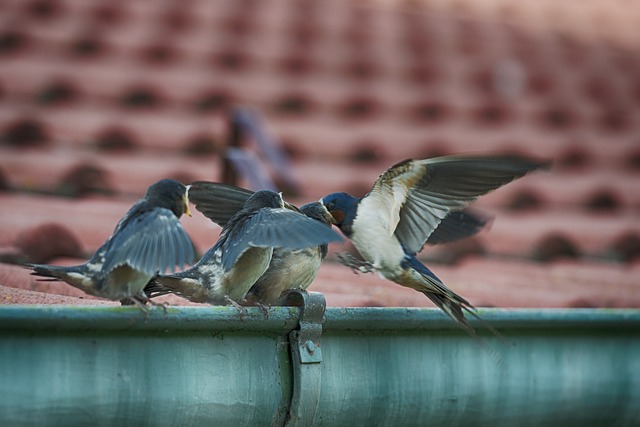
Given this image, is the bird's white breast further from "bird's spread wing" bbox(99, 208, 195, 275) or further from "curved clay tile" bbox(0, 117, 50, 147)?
"curved clay tile" bbox(0, 117, 50, 147)

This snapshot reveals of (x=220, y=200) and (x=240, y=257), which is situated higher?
(x=220, y=200)

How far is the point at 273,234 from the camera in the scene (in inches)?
102

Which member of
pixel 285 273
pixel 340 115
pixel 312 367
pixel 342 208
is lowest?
pixel 312 367

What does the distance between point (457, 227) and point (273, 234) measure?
106cm

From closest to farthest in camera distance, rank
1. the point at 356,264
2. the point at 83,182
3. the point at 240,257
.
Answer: the point at 240,257
the point at 356,264
the point at 83,182

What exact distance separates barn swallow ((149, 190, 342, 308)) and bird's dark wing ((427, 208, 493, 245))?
774 mm

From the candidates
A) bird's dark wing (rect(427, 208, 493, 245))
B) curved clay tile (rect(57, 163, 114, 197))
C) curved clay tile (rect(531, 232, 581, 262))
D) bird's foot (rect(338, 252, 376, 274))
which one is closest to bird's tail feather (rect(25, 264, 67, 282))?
bird's foot (rect(338, 252, 376, 274))

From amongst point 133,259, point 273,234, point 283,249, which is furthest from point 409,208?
point 133,259

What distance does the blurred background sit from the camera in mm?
4188

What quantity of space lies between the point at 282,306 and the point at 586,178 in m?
3.80

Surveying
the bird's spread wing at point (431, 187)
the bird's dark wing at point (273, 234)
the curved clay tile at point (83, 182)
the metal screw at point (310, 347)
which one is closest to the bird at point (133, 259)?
the bird's dark wing at point (273, 234)

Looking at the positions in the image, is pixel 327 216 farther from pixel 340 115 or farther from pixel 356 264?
pixel 340 115

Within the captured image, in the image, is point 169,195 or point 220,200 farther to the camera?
point 220,200

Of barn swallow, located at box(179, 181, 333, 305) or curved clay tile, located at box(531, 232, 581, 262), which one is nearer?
barn swallow, located at box(179, 181, 333, 305)
